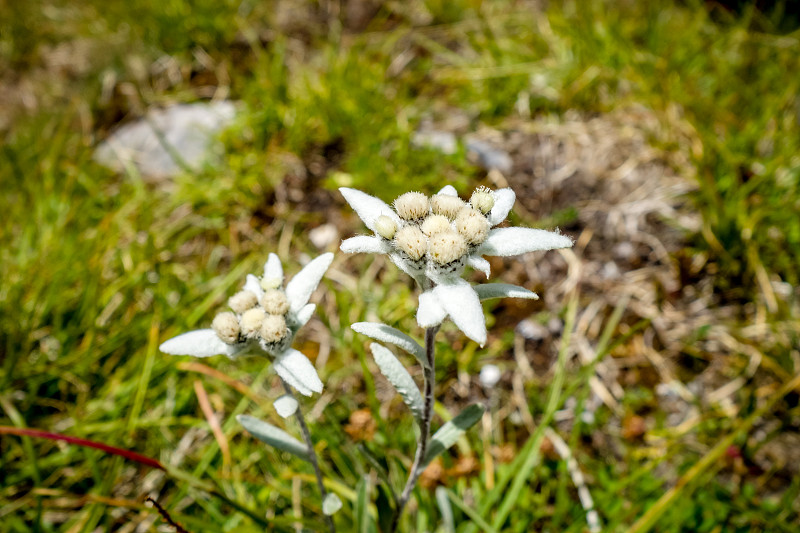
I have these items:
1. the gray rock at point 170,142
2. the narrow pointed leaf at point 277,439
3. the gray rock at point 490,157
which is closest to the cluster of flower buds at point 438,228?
the narrow pointed leaf at point 277,439

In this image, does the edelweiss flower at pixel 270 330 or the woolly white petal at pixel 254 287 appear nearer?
the edelweiss flower at pixel 270 330

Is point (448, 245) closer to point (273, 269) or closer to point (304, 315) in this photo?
point (304, 315)

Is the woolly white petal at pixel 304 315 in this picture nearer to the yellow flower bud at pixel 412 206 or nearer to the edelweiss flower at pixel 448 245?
the edelweiss flower at pixel 448 245

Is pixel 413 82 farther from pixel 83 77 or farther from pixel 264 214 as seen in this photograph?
pixel 83 77

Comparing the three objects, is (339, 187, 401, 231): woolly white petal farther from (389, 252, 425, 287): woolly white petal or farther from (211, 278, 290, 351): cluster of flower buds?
(211, 278, 290, 351): cluster of flower buds

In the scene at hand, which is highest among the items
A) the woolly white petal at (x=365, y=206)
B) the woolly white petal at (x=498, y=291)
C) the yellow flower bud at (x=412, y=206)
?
the yellow flower bud at (x=412, y=206)

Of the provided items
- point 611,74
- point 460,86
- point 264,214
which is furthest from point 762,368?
point 264,214
